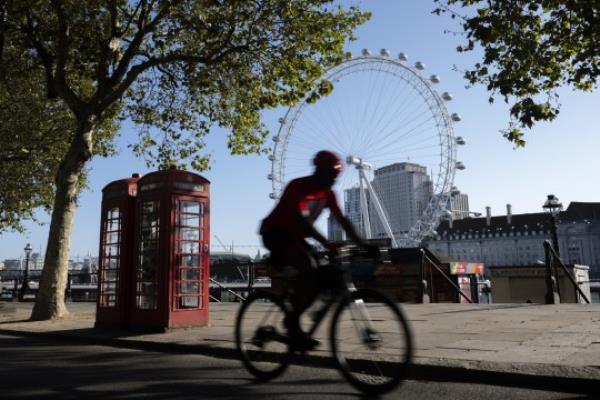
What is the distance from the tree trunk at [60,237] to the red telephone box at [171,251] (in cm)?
339

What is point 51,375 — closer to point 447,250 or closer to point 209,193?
point 209,193

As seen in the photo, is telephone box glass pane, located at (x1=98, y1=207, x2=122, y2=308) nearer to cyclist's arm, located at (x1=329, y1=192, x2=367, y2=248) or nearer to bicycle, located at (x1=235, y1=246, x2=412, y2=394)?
bicycle, located at (x1=235, y1=246, x2=412, y2=394)

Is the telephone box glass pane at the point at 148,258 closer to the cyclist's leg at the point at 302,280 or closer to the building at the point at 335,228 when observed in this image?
the building at the point at 335,228

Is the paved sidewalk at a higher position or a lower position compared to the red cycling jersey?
lower

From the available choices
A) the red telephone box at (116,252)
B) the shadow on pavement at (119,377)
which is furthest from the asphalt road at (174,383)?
the red telephone box at (116,252)

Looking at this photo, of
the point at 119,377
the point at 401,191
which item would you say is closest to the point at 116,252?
the point at 119,377

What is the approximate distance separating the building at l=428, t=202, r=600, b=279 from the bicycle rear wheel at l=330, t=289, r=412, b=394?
110544 mm

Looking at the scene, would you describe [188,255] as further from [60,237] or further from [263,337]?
[60,237]

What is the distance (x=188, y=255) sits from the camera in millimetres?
8633

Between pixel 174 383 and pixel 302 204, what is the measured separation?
1.91 m

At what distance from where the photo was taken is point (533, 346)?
19.1 feet

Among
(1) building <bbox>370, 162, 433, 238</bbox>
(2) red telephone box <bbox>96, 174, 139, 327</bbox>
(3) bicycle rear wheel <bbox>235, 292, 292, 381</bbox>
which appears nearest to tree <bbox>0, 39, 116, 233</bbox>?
(2) red telephone box <bbox>96, 174, 139, 327</bbox>

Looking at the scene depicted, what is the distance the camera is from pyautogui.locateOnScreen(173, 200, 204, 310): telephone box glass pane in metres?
8.45

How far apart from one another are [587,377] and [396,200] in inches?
2402
